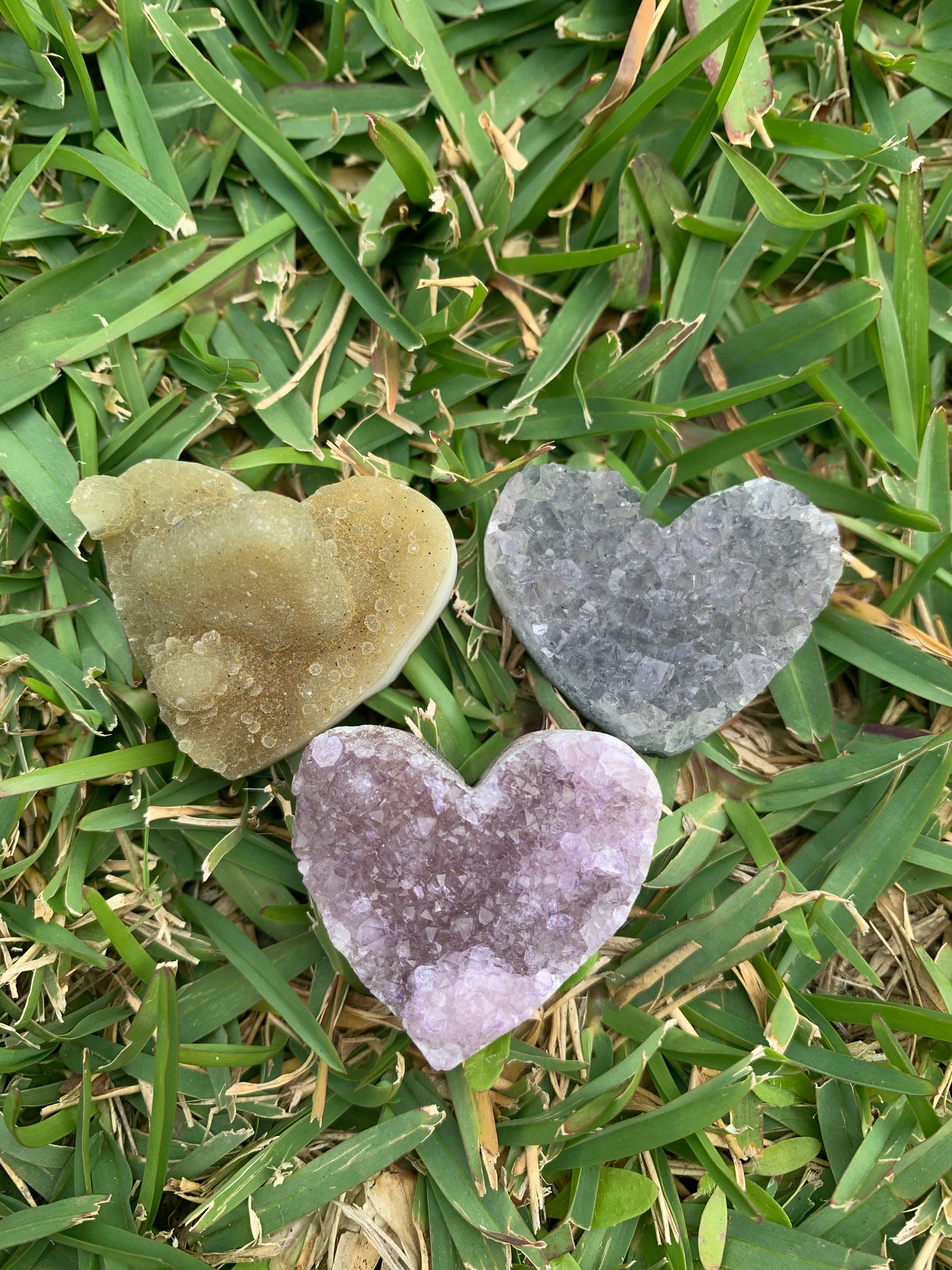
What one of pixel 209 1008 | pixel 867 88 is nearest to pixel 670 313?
pixel 867 88

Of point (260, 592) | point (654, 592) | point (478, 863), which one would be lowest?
point (478, 863)

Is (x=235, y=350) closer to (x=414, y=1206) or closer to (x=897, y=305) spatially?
(x=897, y=305)

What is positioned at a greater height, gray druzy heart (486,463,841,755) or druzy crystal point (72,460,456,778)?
druzy crystal point (72,460,456,778)

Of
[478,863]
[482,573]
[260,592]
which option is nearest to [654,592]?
[482,573]

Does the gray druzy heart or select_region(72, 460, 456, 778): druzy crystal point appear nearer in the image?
select_region(72, 460, 456, 778): druzy crystal point

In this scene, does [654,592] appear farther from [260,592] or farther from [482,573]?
[260,592]
